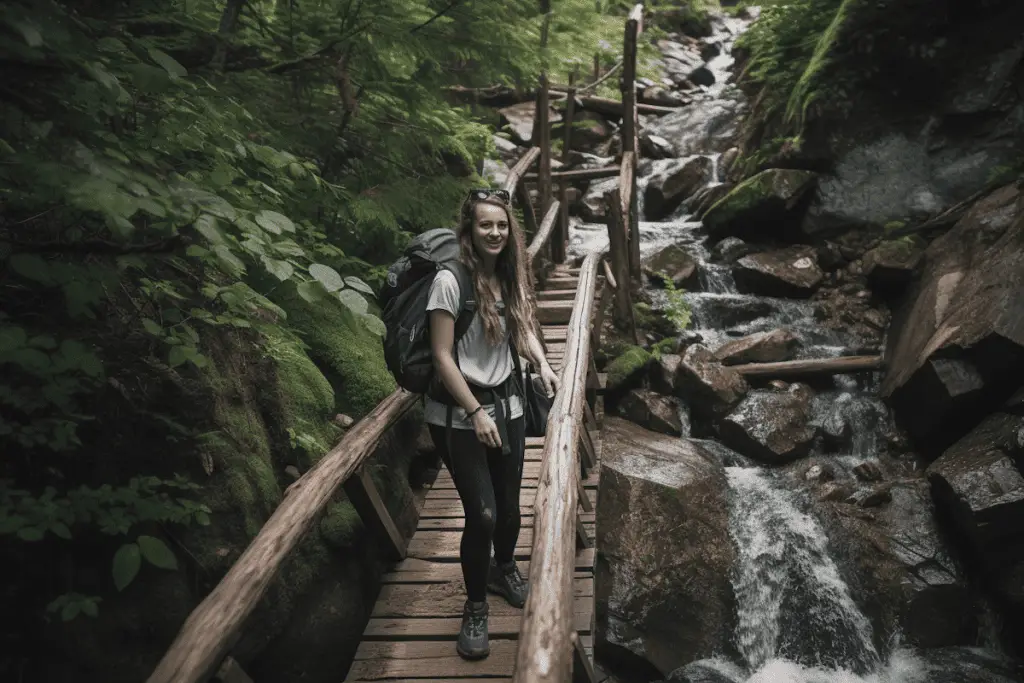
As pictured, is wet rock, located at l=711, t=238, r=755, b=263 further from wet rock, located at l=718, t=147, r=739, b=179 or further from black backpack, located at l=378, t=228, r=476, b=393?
black backpack, located at l=378, t=228, r=476, b=393

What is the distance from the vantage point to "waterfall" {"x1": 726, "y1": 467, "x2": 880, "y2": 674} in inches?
239

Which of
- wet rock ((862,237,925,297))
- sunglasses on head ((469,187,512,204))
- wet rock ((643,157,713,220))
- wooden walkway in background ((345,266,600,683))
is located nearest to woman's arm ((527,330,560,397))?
sunglasses on head ((469,187,512,204))

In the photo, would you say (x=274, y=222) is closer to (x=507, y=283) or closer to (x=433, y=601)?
(x=507, y=283)

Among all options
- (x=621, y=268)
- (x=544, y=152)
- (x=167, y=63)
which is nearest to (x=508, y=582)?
(x=167, y=63)

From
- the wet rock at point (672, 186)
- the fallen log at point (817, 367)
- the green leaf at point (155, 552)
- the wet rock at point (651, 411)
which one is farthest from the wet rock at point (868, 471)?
the wet rock at point (672, 186)

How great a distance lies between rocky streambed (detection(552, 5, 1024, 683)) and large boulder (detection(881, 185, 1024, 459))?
2 centimetres

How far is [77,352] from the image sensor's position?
233 centimetres

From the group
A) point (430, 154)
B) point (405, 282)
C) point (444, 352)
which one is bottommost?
point (444, 352)

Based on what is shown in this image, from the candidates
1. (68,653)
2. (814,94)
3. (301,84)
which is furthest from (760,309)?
(68,653)

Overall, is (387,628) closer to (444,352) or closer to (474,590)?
(474,590)

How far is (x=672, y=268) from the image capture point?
12250 millimetres

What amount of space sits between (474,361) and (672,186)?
44.4ft

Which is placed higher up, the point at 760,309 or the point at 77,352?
the point at 760,309

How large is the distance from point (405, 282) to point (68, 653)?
2160 millimetres
